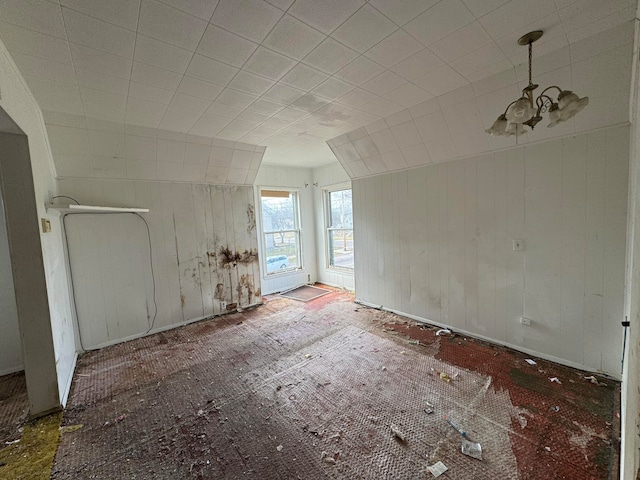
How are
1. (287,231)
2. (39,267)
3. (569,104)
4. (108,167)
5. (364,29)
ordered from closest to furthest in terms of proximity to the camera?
1. (569,104)
2. (364,29)
3. (39,267)
4. (108,167)
5. (287,231)

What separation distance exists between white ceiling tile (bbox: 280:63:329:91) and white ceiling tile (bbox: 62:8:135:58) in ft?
3.30

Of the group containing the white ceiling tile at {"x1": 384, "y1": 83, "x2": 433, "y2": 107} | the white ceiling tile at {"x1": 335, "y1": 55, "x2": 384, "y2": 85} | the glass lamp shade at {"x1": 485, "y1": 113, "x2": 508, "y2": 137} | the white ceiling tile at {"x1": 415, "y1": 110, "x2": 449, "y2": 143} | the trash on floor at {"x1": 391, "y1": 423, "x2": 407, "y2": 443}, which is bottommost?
the trash on floor at {"x1": 391, "y1": 423, "x2": 407, "y2": 443}

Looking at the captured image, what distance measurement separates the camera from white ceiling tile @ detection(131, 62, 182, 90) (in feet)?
6.02

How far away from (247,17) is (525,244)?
2929 millimetres

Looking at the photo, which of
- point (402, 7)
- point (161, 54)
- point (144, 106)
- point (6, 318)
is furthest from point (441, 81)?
point (6, 318)

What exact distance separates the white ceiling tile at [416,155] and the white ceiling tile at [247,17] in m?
2.10

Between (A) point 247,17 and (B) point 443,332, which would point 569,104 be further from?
(B) point 443,332

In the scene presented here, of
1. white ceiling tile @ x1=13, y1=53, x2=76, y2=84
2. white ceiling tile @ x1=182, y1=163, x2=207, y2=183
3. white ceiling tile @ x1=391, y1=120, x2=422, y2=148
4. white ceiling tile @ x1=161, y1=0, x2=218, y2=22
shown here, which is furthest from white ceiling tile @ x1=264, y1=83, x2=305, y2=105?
white ceiling tile @ x1=182, y1=163, x2=207, y2=183

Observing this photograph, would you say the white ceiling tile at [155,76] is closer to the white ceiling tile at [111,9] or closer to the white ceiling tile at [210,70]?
the white ceiling tile at [210,70]

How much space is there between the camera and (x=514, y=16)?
1505 mm

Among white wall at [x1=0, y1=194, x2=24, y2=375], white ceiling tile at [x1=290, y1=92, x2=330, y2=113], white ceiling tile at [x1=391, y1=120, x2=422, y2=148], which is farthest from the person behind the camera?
white ceiling tile at [x1=391, y1=120, x2=422, y2=148]

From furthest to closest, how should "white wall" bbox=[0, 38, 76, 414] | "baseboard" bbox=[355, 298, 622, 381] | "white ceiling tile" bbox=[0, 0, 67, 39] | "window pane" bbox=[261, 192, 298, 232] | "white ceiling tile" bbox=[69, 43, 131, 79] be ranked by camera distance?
"window pane" bbox=[261, 192, 298, 232]
"baseboard" bbox=[355, 298, 622, 381]
"white wall" bbox=[0, 38, 76, 414]
"white ceiling tile" bbox=[69, 43, 131, 79]
"white ceiling tile" bbox=[0, 0, 67, 39]

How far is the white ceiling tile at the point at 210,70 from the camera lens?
5.93 ft

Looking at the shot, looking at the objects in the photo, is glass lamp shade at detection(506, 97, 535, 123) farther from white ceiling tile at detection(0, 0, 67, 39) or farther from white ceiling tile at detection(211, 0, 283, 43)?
white ceiling tile at detection(0, 0, 67, 39)
